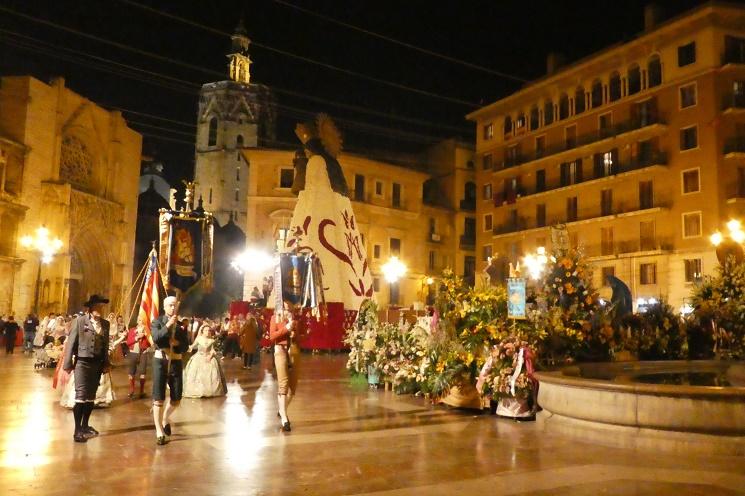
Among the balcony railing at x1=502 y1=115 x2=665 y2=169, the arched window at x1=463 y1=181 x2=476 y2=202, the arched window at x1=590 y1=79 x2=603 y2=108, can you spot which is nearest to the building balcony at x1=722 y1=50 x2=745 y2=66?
the balcony railing at x1=502 y1=115 x2=665 y2=169

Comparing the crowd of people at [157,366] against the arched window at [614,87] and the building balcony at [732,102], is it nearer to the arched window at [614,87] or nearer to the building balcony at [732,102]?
the building balcony at [732,102]

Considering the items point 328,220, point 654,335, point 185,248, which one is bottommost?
point 654,335

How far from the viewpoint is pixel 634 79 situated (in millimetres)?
39562

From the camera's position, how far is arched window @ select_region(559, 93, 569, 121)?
145ft

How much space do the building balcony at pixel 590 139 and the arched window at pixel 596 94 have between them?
199 centimetres

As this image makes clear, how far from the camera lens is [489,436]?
29.3 feet

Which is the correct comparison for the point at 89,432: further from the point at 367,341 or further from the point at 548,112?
the point at 548,112

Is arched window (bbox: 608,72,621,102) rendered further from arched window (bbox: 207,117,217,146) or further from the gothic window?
arched window (bbox: 207,117,217,146)

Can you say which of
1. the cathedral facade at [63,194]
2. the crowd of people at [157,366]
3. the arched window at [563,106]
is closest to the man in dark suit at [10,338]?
the cathedral facade at [63,194]

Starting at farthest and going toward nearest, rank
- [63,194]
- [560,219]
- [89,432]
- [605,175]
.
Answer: [560,219]
[605,175]
[63,194]
[89,432]

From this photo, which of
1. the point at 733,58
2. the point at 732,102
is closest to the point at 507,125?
the point at 733,58

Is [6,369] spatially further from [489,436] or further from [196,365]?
[489,436]

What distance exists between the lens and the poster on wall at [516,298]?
11.2m

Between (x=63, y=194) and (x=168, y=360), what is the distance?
31.8 m
